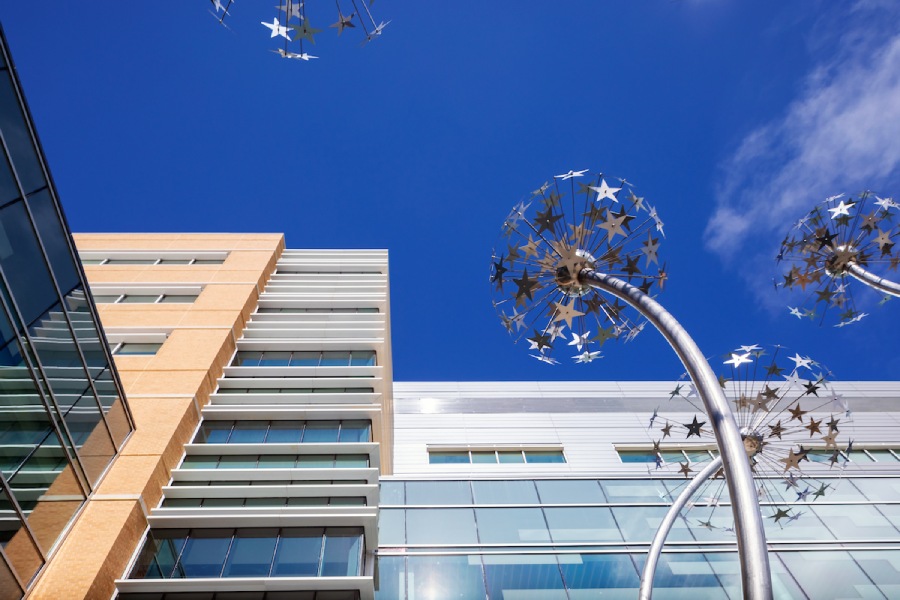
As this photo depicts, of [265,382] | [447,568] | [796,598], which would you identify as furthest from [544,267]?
[265,382]

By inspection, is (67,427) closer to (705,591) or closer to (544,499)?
(544,499)

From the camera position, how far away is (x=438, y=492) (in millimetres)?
19875

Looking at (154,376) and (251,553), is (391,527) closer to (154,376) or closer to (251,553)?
(251,553)

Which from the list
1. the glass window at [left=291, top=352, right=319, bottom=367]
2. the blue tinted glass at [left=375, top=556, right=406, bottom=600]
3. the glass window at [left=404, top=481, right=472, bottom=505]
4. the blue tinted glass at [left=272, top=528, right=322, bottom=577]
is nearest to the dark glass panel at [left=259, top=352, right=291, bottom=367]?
the glass window at [left=291, top=352, right=319, bottom=367]

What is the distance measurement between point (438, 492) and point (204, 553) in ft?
23.7

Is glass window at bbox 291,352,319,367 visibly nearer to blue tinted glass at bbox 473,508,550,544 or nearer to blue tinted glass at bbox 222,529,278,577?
blue tinted glass at bbox 222,529,278,577

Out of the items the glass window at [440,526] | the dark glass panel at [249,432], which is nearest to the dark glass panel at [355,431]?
the dark glass panel at [249,432]

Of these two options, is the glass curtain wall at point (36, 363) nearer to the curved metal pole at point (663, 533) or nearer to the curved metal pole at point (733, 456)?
the curved metal pole at point (733, 456)

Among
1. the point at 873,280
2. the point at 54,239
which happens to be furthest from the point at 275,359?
the point at 873,280

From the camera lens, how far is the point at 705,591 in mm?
15898

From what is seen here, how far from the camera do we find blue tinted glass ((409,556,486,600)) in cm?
1564

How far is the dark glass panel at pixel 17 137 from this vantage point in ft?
38.3

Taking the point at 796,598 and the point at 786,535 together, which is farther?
the point at 786,535

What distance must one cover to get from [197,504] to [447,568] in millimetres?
7036
